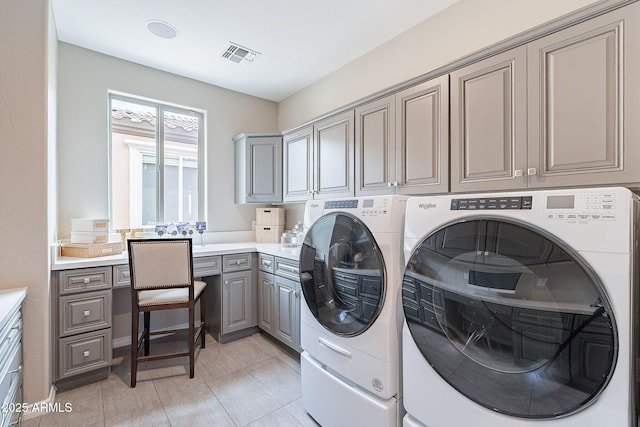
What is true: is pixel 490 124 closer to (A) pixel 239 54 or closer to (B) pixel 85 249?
(A) pixel 239 54

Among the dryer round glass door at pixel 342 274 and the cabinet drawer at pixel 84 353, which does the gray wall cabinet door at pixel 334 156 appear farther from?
the cabinet drawer at pixel 84 353

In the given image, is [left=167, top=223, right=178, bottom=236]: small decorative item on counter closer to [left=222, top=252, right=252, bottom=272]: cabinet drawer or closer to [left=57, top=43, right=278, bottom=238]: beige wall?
[left=57, top=43, right=278, bottom=238]: beige wall

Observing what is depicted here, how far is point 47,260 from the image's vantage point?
1816 millimetres

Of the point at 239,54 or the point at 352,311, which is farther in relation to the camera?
the point at 239,54

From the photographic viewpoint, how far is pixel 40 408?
180 centimetres

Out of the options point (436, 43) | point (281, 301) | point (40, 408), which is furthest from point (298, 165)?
point (40, 408)

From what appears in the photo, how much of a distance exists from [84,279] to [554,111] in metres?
2.99

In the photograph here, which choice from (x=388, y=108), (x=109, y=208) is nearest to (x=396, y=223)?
(x=388, y=108)

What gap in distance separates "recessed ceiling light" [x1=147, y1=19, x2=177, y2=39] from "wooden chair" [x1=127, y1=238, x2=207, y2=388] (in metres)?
1.66

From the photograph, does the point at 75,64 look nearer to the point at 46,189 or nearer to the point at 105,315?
the point at 46,189

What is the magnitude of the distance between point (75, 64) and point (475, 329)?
11.7ft

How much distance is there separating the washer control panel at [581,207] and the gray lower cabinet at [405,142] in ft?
2.66

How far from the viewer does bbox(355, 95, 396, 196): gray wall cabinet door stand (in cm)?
203

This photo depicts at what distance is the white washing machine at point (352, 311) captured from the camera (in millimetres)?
1373
